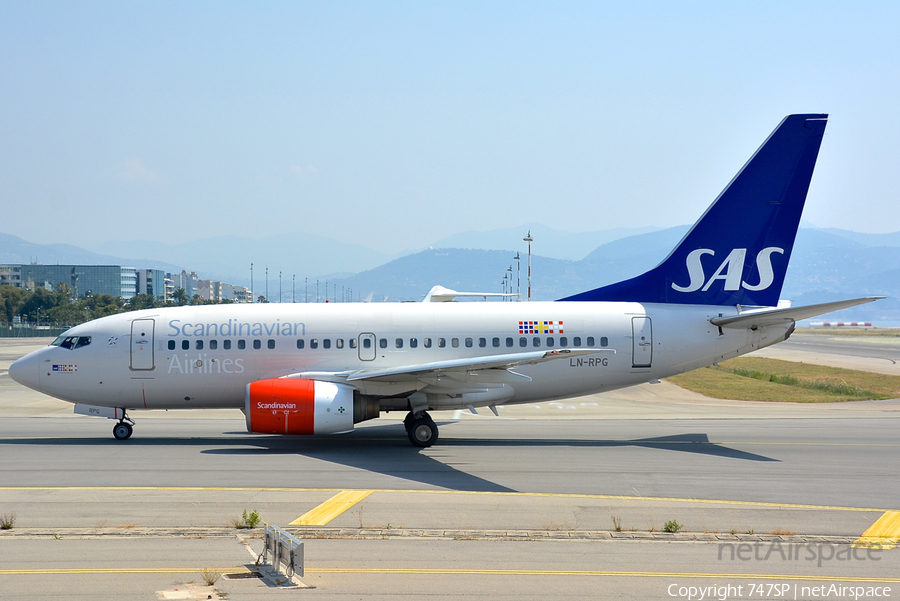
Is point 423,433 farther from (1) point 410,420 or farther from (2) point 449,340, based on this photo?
(2) point 449,340

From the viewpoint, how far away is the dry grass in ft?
113

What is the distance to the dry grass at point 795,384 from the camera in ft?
113

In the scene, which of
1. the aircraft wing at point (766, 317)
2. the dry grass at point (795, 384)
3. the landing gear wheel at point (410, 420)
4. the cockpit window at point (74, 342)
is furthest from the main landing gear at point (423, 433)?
the dry grass at point (795, 384)

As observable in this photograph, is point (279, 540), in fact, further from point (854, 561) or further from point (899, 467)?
point (899, 467)

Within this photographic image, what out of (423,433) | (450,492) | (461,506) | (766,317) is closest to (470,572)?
(461,506)

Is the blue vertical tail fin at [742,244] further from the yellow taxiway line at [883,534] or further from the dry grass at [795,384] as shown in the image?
the dry grass at [795,384]

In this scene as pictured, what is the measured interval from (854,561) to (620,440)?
1170cm

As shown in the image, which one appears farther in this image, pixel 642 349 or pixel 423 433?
Answer: pixel 642 349

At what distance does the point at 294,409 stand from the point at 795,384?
31096 millimetres

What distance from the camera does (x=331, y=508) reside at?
45.1ft

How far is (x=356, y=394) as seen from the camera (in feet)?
68.3

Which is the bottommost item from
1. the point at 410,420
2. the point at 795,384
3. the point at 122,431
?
the point at 795,384

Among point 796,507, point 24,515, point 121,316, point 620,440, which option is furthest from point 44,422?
point 796,507

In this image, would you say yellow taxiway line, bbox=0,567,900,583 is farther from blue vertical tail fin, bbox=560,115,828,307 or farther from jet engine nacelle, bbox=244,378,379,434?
blue vertical tail fin, bbox=560,115,828,307
